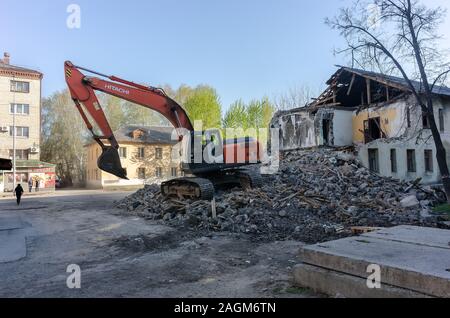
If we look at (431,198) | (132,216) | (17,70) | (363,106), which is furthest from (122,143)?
(431,198)

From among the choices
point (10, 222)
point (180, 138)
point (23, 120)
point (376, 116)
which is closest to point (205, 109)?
point (23, 120)

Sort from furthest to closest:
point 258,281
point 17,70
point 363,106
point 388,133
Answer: point 17,70
point 363,106
point 388,133
point 258,281

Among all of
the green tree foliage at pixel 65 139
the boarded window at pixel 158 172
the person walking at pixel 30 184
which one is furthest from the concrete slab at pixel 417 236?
the green tree foliage at pixel 65 139

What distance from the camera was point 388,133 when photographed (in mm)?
22781

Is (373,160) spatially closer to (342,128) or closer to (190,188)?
(342,128)

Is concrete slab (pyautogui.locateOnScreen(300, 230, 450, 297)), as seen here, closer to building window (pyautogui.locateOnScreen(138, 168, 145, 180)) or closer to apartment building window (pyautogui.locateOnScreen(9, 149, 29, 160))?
building window (pyautogui.locateOnScreen(138, 168, 145, 180))

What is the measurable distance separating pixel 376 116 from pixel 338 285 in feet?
70.4

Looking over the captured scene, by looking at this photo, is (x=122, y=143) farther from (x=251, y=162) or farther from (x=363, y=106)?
(x=251, y=162)

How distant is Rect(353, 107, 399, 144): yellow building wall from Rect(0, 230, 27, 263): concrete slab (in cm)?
2080

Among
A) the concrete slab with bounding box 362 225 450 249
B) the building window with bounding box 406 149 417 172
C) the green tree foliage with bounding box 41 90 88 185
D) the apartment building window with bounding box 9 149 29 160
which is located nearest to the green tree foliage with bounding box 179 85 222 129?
the green tree foliage with bounding box 41 90 88 185

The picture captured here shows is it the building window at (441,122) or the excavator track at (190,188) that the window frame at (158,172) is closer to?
the excavator track at (190,188)

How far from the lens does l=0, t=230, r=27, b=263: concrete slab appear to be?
752cm

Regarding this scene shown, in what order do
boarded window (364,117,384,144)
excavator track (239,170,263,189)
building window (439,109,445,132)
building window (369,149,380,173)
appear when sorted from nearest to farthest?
excavator track (239,170,263,189) → building window (369,149,380,173) → building window (439,109,445,132) → boarded window (364,117,384,144)
